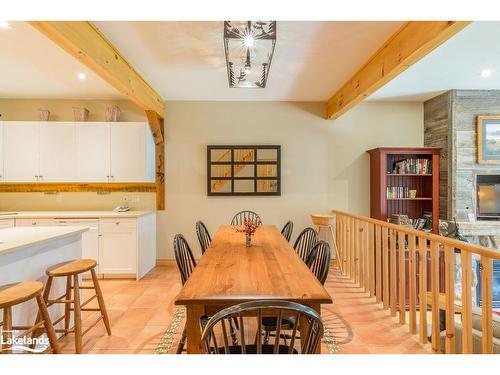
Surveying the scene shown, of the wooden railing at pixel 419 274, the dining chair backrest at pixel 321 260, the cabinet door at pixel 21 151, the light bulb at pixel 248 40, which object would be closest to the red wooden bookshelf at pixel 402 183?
the wooden railing at pixel 419 274

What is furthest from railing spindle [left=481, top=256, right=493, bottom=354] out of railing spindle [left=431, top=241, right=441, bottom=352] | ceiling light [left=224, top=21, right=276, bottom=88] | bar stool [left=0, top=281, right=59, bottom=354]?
bar stool [left=0, top=281, right=59, bottom=354]

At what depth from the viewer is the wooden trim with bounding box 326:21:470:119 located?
6.55ft

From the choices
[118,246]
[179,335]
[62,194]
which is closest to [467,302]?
[179,335]

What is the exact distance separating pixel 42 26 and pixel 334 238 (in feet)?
13.8

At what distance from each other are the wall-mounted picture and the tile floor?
2.78 m

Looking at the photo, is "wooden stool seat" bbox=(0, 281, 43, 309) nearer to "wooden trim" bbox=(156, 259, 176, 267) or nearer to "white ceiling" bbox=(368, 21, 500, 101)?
"wooden trim" bbox=(156, 259, 176, 267)

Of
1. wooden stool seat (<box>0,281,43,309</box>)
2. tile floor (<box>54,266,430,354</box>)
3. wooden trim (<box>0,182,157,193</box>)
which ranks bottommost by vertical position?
tile floor (<box>54,266,430,354</box>)

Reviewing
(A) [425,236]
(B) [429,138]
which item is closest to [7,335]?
(A) [425,236]

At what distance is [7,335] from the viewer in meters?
1.76

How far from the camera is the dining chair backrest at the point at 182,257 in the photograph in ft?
6.93

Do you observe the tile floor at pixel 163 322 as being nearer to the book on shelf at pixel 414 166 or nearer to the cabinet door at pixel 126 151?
the cabinet door at pixel 126 151

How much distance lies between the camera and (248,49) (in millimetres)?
2277

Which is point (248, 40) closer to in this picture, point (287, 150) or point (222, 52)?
point (222, 52)

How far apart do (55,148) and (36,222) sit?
3.65 ft
